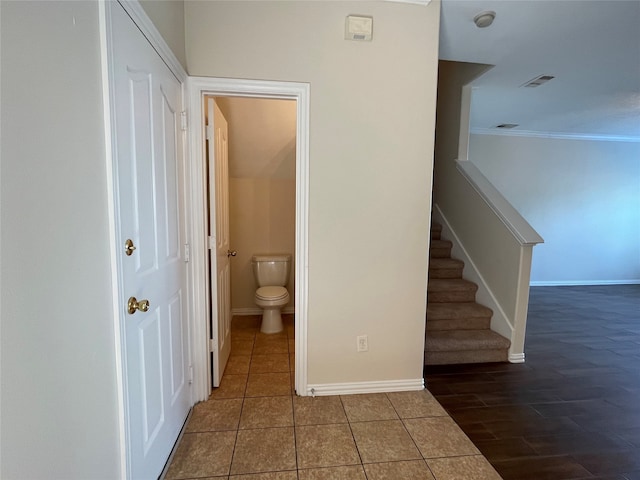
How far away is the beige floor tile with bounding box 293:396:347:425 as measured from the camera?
71.1 inches

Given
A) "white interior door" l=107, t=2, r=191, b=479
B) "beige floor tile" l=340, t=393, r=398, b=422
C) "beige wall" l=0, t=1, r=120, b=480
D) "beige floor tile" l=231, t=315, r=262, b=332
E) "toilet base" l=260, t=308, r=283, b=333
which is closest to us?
"beige wall" l=0, t=1, r=120, b=480

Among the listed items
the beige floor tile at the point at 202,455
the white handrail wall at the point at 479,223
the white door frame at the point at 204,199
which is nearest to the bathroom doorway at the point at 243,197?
the white door frame at the point at 204,199

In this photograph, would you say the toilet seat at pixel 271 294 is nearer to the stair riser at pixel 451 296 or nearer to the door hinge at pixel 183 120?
the stair riser at pixel 451 296

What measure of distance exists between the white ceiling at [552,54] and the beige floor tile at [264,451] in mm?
2751

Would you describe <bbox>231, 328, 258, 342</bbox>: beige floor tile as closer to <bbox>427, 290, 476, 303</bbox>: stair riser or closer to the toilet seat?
the toilet seat

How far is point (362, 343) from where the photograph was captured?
2055 millimetres

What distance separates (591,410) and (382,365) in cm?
136

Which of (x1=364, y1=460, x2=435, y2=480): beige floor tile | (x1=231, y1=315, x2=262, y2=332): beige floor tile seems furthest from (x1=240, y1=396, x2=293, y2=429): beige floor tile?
(x1=231, y1=315, x2=262, y2=332): beige floor tile

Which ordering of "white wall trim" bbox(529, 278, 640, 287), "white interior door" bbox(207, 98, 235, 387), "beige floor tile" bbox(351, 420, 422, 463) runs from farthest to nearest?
"white wall trim" bbox(529, 278, 640, 287), "white interior door" bbox(207, 98, 235, 387), "beige floor tile" bbox(351, 420, 422, 463)

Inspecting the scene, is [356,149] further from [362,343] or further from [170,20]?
[362,343]

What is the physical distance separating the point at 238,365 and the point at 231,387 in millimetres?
310

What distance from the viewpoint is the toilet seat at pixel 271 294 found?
9.56 feet

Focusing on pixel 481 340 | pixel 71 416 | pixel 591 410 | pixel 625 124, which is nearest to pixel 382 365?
pixel 481 340

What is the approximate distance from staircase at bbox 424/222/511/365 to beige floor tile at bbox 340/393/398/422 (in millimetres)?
733
